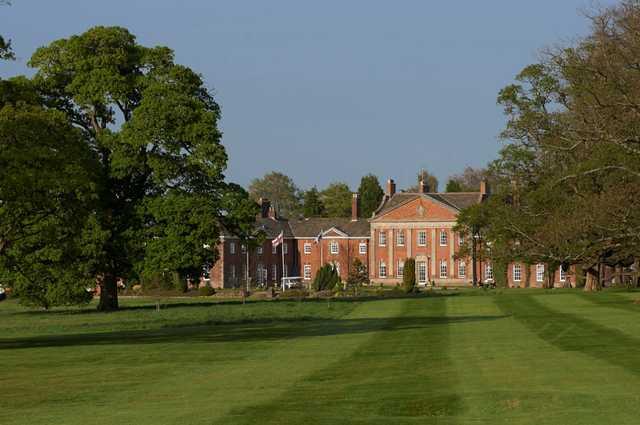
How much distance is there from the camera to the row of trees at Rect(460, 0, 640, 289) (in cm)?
4791

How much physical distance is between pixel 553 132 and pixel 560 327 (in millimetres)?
25270

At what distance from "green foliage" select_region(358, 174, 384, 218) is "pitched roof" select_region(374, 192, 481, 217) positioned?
84.2ft

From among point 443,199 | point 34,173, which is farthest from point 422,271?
point 34,173

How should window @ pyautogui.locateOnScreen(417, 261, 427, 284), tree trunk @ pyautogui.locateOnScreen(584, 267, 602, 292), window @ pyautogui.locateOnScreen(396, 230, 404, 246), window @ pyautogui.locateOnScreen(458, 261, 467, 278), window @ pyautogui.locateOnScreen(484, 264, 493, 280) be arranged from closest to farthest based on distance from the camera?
tree trunk @ pyautogui.locateOnScreen(584, 267, 602, 292)
window @ pyautogui.locateOnScreen(484, 264, 493, 280)
window @ pyautogui.locateOnScreen(458, 261, 467, 278)
window @ pyautogui.locateOnScreen(417, 261, 427, 284)
window @ pyautogui.locateOnScreen(396, 230, 404, 246)

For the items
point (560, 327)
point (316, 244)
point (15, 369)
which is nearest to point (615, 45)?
point (560, 327)

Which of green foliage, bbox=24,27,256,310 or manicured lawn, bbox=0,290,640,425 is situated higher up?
green foliage, bbox=24,27,256,310

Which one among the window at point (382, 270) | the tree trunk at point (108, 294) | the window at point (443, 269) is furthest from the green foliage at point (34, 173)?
the window at point (382, 270)

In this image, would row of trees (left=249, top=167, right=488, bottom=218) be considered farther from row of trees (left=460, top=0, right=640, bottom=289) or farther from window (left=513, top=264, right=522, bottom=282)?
row of trees (left=460, top=0, right=640, bottom=289)

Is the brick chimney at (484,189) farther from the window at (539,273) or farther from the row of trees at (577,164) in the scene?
the row of trees at (577,164)

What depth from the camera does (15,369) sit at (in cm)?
2702

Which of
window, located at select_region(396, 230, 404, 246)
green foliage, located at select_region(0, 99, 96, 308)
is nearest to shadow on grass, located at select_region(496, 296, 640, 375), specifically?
green foliage, located at select_region(0, 99, 96, 308)

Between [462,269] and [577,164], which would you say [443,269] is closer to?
[462,269]

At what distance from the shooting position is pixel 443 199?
12156 cm

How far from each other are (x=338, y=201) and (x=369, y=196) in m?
18.9
